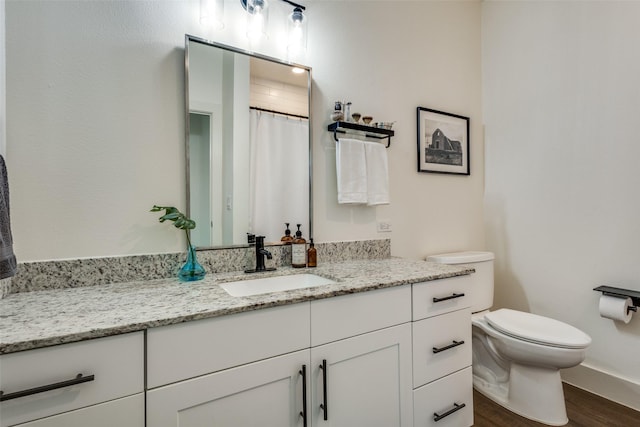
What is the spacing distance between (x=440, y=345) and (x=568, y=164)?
1.54 m

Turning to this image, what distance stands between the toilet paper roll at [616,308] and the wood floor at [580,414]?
1.67 ft

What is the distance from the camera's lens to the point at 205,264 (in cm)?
144

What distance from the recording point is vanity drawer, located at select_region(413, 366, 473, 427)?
1371 mm

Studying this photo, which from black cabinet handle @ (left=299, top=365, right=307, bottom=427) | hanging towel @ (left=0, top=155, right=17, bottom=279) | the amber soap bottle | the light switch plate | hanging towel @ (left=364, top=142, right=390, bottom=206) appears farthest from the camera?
the light switch plate

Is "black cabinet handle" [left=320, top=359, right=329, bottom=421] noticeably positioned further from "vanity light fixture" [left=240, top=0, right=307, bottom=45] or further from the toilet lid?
"vanity light fixture" [left=240, top=0, right=307, bottom=45]

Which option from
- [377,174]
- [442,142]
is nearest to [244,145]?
[377,174]

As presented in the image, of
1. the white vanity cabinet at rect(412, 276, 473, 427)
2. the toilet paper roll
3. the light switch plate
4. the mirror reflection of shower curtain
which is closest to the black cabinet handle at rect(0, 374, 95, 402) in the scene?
the mirror reflection of shower curtain

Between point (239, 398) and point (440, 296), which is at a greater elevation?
point (440, 296)

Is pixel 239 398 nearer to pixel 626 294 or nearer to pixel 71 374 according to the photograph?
pixel 71 374

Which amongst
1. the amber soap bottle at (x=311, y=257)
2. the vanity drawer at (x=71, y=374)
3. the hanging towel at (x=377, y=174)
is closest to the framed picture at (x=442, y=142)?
the hanging towel at (x=377, y=174)

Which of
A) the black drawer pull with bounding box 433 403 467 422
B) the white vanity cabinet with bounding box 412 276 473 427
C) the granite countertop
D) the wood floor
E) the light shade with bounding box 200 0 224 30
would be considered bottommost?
the wood floor

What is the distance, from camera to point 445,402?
1.46 m

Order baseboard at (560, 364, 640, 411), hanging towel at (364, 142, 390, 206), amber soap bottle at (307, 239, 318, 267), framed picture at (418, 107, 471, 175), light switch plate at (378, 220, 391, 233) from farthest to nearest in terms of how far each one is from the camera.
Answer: framed picture at (418, 107, 471, 175)
light switch plate at (378, 220, 391, 233)
hanging towel at (364, 142, 390, 206)
baseboard at (560, 364, 640, 411)
amber soap bottle at (307, 239, 318, 267)

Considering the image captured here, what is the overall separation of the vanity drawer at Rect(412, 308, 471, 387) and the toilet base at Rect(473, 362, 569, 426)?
0.45 metres
